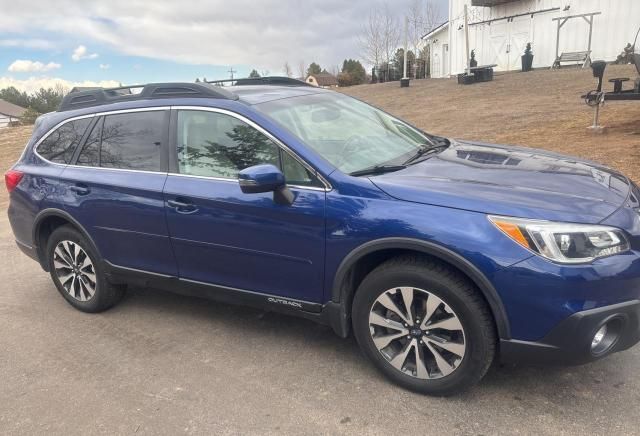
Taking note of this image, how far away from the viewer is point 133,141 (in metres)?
3.93

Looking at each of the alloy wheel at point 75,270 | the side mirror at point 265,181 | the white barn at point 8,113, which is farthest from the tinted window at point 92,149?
the white barn at point 8,113

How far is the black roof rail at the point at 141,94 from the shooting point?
3.62 metres

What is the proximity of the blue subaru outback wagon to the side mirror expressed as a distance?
1 centimetres

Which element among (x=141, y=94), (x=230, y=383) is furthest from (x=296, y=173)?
(x=141, y=94)

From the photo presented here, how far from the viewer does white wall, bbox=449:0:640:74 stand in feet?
84.1

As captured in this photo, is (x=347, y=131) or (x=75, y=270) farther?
(x=75, y=270)

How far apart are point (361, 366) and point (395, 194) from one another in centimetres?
118

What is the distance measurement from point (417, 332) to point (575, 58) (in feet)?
91.4

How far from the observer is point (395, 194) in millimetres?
2869

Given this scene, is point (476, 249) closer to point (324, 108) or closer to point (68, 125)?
point (324, 108)

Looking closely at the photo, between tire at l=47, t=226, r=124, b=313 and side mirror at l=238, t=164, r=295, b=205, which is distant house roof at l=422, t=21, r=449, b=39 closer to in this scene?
tire at l=47, t=226, r=124, b=313

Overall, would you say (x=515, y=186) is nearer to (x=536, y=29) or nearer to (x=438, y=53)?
(x=536, y=29)

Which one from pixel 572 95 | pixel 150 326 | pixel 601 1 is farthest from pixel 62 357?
pixel 601 1

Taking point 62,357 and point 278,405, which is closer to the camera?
point 278,405
